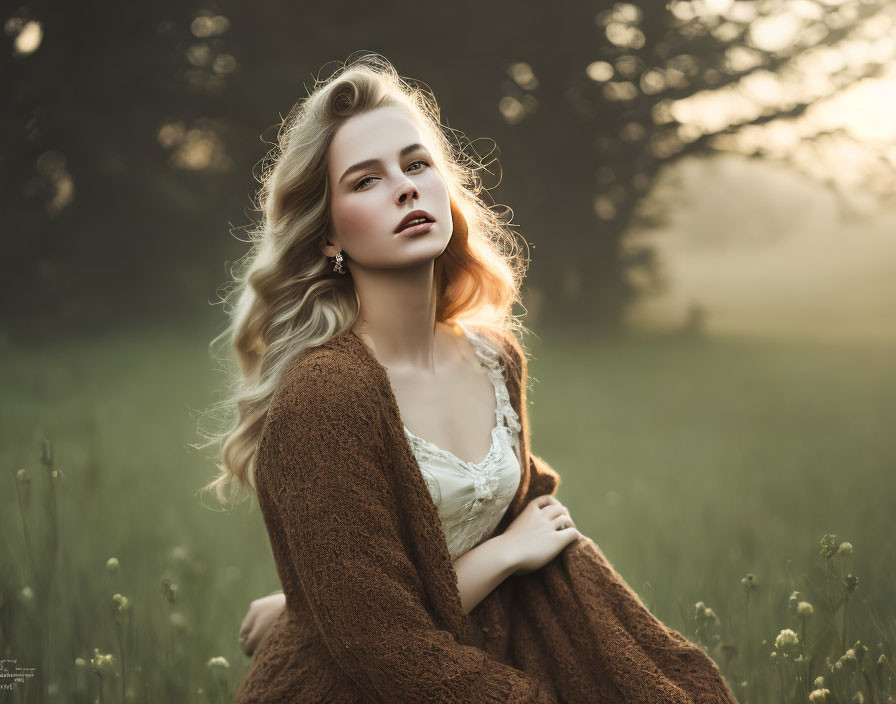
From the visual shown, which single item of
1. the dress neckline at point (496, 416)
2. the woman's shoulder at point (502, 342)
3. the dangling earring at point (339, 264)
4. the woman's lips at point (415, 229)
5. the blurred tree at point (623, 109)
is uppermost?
the blurred tree at point (623, 109)

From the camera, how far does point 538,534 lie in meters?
2.17

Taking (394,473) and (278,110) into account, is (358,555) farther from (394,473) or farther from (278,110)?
(278,110)

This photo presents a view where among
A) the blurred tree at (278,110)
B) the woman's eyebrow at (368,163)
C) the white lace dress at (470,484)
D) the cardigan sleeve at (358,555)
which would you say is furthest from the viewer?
the blurred tree at (278,110)

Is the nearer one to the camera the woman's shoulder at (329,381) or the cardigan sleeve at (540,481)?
the woman's shoulder at (329,381)

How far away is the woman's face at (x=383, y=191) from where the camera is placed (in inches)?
82.6

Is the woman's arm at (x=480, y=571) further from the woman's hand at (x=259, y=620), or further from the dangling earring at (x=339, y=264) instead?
the dangling earring at (x=339, y=264)

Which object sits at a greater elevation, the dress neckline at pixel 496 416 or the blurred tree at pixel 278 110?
the blurred tree at pixel 278 110

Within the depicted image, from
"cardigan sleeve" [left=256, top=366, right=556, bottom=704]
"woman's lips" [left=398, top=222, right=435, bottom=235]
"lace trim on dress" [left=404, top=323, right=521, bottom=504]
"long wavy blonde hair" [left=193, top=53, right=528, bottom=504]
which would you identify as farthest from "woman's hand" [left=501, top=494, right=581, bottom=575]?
"woman's lips" [left=398, top=222, right=435, bottom=235]

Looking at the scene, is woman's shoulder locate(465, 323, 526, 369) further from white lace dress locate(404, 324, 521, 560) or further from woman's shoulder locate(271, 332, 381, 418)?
woman's shoulder locate(271, 332, 381, 418)

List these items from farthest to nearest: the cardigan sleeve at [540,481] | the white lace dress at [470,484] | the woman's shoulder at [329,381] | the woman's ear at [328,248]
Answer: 1. the cardigan sleeve at [540,481]
2. the woman's ear at [328,248]
3. the white lace dress at [470,484]
4. the woman's shoulder at [329,381]

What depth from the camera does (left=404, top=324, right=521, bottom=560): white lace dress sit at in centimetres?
204

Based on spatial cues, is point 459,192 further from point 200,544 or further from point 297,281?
point 200,544

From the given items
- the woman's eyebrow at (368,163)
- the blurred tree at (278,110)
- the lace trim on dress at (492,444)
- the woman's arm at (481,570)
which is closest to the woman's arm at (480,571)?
the woman's arm at (481,570)

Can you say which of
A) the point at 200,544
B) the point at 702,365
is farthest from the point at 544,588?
the point at 702,365
